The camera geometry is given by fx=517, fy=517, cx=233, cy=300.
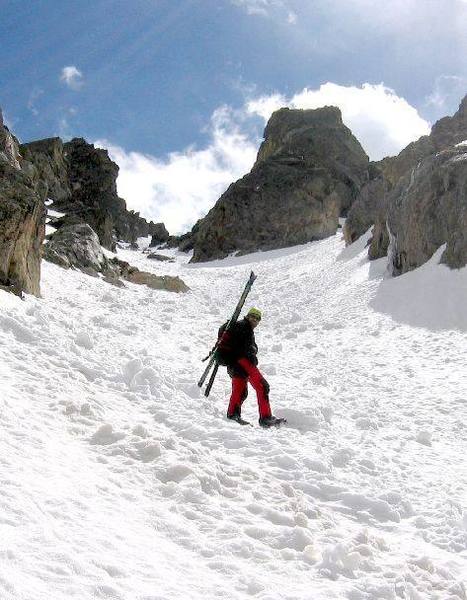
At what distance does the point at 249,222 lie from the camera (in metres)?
64.2

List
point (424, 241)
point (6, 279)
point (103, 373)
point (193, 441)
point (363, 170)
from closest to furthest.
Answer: point (193, 441) → point (103, 373) → point (6, 279) → point (424, 241) → point (363, 170)

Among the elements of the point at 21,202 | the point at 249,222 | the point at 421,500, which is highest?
the point at 249,222

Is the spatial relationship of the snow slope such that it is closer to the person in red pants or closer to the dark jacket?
the person in red pants

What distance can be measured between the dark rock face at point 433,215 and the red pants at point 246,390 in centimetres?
1365

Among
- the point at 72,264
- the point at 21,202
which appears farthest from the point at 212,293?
the point at 21,202

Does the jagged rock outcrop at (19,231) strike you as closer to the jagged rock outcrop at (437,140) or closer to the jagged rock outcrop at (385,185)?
the jagged rock outcrop at (385,185)

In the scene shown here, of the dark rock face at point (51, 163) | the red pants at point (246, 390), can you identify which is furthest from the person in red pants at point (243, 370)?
the dark rock face at point (51, 163)

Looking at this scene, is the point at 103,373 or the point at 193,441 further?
the point at 103,373

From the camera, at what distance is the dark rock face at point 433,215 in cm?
2069

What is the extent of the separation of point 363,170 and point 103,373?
242 ft

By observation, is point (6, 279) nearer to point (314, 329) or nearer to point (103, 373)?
point (103, 373)

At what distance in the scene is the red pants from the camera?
8.45 meters

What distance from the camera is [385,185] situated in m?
50.1

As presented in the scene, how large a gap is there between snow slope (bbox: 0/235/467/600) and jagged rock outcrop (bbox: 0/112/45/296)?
2.04 metres
